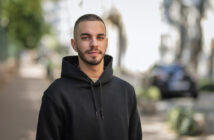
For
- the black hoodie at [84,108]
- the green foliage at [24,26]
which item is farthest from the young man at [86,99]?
the green foliage at [24,26]

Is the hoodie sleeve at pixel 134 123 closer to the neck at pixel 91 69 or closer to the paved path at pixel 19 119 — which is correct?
the neck at pixel 91 69

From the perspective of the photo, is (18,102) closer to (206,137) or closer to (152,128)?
(152,128)

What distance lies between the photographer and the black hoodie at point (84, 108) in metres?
2.52

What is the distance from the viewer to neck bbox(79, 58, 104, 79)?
2.61m

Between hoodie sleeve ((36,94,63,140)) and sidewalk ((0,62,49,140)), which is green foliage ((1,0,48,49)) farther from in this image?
hoodie sleeve ((36,94,63,140))

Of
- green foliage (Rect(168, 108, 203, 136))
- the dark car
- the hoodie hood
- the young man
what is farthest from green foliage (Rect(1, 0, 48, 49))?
the young man

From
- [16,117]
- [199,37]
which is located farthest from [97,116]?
[199,37]

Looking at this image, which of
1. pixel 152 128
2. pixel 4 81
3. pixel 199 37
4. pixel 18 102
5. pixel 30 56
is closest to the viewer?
pixel 152 128

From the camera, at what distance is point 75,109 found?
99.3 inches

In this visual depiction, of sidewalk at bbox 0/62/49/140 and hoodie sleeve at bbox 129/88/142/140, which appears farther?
sidewalk at bbox 0/62/49/140

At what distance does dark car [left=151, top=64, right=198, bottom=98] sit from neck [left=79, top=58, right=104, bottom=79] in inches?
512

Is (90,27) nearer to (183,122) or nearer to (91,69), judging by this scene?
(91,69)

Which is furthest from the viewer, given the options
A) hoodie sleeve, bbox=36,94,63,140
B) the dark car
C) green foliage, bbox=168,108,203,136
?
the dark car

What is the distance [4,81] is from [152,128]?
15511 mm
